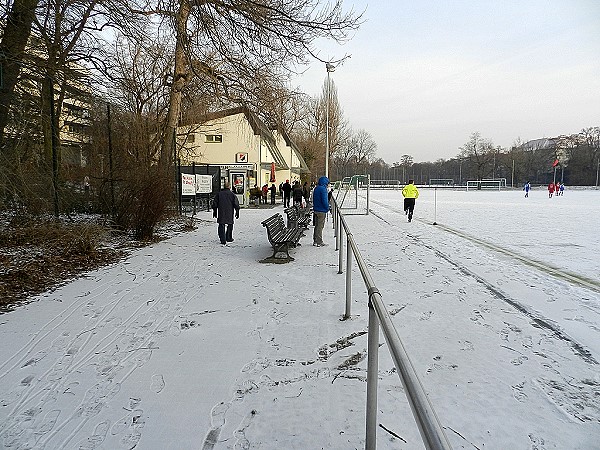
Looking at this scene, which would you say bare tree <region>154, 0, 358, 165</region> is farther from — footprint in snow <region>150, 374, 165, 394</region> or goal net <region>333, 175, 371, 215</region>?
goal net <region>333, 175, 371, 215</region>

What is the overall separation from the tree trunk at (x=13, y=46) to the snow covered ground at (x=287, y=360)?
17.0ft

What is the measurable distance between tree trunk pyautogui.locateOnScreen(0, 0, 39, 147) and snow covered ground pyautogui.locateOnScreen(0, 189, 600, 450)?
5190 mm

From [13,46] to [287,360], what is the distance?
979cm

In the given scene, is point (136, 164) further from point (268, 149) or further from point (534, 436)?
point (268, 149)

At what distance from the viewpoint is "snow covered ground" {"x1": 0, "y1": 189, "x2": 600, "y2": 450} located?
2963 millimetres

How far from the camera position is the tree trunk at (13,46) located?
29.6 feet

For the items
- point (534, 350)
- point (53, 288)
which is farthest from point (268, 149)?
point (534, 350)

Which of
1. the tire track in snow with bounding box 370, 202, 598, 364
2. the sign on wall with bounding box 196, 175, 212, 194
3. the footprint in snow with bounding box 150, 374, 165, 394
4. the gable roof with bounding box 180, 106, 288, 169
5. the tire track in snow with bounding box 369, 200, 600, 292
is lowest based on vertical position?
the tire track in snow with bounding box 369, 200, 600, 292

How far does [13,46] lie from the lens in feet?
31.8

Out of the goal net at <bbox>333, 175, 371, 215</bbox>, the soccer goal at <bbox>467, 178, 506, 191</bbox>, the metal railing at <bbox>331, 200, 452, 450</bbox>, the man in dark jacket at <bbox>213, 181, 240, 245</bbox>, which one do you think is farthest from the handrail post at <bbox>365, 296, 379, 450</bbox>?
the soccer goal at <bbox>467, 178, 506, 191</bbox>

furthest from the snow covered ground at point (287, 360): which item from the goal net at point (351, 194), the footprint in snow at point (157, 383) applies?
the goal net at point (351, 194)

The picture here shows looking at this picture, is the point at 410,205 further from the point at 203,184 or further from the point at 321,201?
the point at 203,184

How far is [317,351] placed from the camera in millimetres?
4293

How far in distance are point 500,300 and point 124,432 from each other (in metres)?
5.12
